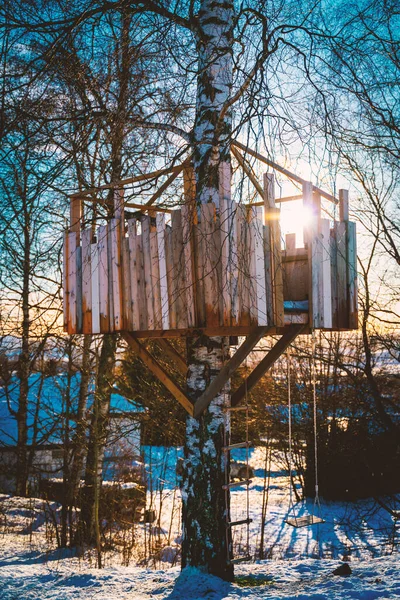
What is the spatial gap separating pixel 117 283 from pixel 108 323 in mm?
399

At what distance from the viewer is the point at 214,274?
15.3ft

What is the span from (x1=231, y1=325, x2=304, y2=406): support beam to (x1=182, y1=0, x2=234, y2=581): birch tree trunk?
0.20 meters

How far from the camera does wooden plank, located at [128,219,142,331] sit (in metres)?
5.29

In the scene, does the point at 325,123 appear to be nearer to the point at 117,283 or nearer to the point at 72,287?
the point at 117,283

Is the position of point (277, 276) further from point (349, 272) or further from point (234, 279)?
point (349, 272)

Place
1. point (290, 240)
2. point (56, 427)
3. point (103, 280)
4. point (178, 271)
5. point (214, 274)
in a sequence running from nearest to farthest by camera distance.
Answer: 1. point (214, 274)
2. point (178, 271)
3. point (290, 240)
4. point (103, 280)
5. point (56, 427)

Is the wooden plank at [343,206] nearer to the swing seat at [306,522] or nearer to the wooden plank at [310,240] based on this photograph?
the wooden plank at [310,240]

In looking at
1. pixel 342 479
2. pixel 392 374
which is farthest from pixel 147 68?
pixel 342 479

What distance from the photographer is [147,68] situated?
6.37 meters

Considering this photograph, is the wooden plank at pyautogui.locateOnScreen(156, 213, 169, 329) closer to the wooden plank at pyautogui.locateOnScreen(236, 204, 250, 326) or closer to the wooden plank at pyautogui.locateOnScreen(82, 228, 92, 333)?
the wooden plank at pyautogui.locateOnScreen(236, 204, 250, 326)

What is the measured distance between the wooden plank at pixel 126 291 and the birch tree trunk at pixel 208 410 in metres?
0.81

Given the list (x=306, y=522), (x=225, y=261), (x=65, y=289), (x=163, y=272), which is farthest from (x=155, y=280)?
(x=306, y=522)

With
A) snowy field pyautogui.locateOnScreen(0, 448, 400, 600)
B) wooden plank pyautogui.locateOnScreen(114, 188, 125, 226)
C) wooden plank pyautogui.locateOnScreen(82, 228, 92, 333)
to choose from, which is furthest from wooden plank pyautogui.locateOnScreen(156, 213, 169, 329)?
snowy field pyautogui.locateOnScreen(0, 448, 400, 600)

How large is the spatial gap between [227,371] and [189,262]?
1.10 m
